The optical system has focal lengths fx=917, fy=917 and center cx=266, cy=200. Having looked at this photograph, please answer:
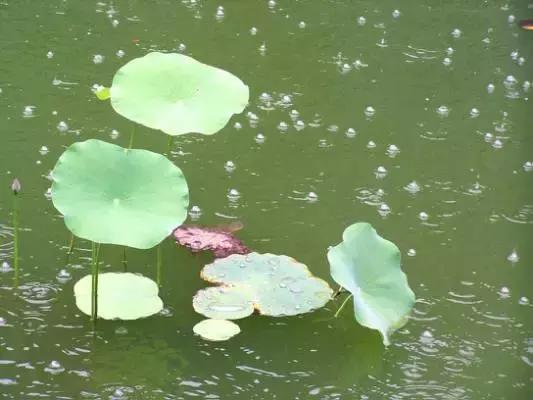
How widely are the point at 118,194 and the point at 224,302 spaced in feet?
1.38

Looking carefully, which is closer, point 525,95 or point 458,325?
point 458,325

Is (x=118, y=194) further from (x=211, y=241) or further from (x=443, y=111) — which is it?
(x=443, y=111)

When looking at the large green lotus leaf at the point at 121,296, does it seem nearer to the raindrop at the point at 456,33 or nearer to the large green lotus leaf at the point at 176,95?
the large green lotus leaf at the point at 176,95

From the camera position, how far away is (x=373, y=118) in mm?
3660

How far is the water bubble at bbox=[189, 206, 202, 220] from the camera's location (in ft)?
9.46

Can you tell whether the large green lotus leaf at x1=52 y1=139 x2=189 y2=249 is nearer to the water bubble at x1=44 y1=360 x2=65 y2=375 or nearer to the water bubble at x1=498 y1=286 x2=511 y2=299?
the water bubble at x1=44 y1=360 x2=65 y2=375

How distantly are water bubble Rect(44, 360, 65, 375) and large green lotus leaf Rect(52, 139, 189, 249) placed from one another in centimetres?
32

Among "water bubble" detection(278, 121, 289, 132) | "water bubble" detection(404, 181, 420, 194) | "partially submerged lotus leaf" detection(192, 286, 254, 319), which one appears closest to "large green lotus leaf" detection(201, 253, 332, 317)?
"partially submerged lotus leaf" detection(192, 286, 254, 319)

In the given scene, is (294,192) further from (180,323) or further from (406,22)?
(406,22)

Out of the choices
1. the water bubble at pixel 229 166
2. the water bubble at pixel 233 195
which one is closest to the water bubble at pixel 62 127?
the water bubble at pixel 229 166

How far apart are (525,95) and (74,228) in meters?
2.41

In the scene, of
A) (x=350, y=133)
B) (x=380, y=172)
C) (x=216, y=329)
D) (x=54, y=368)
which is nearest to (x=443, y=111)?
(x=350, y=133)

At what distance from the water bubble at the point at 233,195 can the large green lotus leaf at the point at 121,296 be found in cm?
58

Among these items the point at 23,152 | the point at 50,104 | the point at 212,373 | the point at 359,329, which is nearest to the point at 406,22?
the point at 50,104
